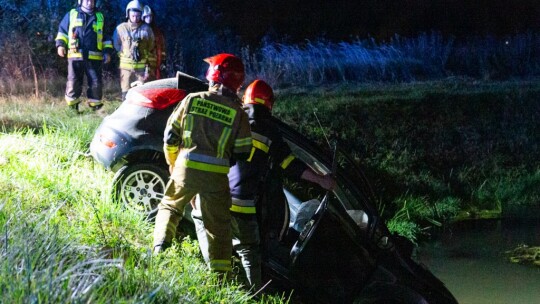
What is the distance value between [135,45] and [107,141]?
412 centimetres

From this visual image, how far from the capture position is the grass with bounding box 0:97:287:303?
3.86 metres

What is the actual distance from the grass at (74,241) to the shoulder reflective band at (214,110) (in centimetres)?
101

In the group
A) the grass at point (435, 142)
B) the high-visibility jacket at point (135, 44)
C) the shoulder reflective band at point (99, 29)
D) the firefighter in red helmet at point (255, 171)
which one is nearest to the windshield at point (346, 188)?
the firefighter in red helmet at point (255, 171)

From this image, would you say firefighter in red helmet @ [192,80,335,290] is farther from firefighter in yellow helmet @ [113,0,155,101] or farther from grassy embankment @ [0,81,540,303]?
firefighter in yellow helmet @ [113,0,155,101]

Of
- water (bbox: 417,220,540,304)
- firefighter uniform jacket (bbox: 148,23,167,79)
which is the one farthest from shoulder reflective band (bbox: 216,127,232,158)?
firefighter uniform jacket (bbox: 148,23,167,79)

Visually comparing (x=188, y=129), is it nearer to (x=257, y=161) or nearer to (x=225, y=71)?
(x=225, y=71)

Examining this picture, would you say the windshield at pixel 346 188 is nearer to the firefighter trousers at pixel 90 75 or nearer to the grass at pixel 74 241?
the grass at pixel 74 241

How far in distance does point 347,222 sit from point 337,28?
15.2 m

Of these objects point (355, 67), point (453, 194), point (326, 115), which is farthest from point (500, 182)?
point (355, 67)

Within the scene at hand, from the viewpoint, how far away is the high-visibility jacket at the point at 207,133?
5148 millimetres

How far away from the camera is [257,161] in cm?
545

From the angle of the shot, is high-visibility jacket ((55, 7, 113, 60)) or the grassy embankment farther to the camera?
high-visibility jacket ((55, 7, 113, 60))

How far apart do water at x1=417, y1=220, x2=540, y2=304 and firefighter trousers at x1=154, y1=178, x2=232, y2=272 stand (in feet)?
9.74

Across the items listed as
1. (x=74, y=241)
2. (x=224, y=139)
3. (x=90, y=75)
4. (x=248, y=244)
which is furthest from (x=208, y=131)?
(x=90, y=75)
